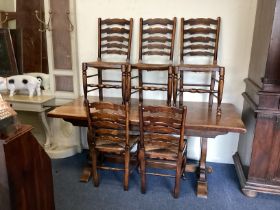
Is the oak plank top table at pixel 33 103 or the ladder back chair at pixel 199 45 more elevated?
the ladder back chair at pixel 199 45

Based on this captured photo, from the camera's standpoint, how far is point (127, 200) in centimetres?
216

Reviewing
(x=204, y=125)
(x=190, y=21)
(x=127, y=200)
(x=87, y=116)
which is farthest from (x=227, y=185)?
(x=190, y=21)

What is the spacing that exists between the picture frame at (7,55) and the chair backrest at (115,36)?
3.45 ft

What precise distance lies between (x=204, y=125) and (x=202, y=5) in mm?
1213

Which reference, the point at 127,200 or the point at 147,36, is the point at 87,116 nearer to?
the point at 127,200

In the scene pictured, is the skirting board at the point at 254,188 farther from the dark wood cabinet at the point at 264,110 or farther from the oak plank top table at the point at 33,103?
the oak plank top table at the point at 33,103

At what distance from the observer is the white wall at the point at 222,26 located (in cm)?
245

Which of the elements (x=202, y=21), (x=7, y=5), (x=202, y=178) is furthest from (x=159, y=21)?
(x=7, y=5)

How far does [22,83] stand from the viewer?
9.32ft

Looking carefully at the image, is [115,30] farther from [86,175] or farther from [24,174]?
[24,174]

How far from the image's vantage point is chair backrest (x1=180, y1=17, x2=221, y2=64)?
2443 millimetres

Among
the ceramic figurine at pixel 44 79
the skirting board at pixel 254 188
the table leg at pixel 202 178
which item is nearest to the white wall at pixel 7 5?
the ceramic figurine at pixel 44 79

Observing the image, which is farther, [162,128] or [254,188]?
[254,188]

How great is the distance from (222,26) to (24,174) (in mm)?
2165
